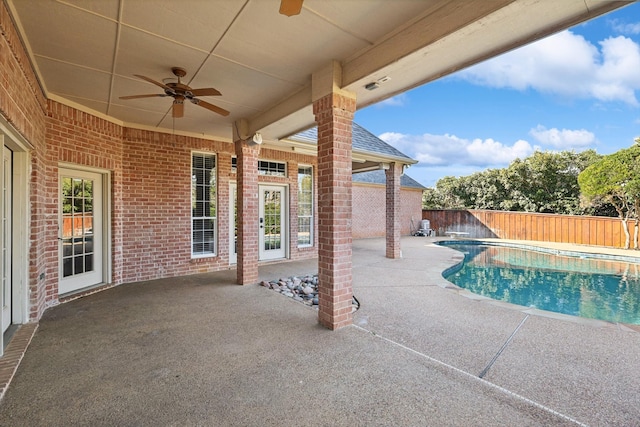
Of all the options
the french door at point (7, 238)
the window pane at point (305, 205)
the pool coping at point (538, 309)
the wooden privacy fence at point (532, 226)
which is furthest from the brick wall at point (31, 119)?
the wooden privacy fence at point (532, 226)

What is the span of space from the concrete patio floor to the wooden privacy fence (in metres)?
11.9

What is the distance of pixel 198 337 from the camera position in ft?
10.2

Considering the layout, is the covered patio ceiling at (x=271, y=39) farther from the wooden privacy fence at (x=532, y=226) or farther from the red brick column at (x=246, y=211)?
the wooden privacy fence at (x=532, y=226)

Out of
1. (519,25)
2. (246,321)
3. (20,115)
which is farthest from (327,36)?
(246,321)

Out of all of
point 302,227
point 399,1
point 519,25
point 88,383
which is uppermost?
point 399,1

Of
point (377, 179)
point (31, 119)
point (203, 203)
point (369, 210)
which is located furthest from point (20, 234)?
point (377, 179)

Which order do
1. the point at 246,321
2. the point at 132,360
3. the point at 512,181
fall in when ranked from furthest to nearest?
the point at 512,181 < the point at 246,321 < the point at 132,360

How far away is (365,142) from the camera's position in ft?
27.3

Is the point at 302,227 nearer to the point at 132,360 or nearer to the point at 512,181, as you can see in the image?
the point at 132,360

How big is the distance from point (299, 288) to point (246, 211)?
1688 millimetres

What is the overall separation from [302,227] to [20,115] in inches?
236

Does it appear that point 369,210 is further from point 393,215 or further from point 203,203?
point 203,203

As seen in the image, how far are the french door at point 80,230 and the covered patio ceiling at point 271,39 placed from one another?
148 centimetres

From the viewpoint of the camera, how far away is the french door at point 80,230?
454 cm
